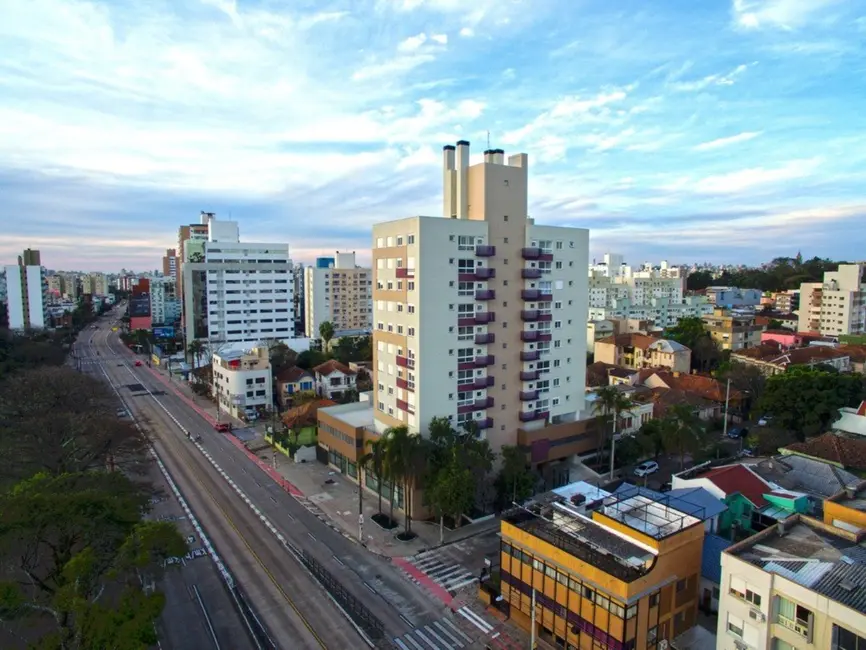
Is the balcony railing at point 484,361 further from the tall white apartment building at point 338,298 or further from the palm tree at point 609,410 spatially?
the tall white apartment building at point 338,298

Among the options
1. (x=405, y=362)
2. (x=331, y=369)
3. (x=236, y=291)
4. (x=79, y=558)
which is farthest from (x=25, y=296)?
(x=79, y=558)

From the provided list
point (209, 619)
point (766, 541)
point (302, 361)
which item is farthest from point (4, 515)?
point (302, 361)

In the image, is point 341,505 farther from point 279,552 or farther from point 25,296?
point 25,296

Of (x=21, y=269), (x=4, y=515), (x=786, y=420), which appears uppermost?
(x=21, y=269)

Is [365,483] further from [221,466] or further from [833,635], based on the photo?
[833,635]

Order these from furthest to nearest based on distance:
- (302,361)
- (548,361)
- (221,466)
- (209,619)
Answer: (302,361) → (221,466) → (548,361) → (209,619)

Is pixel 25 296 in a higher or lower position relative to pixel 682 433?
higher
